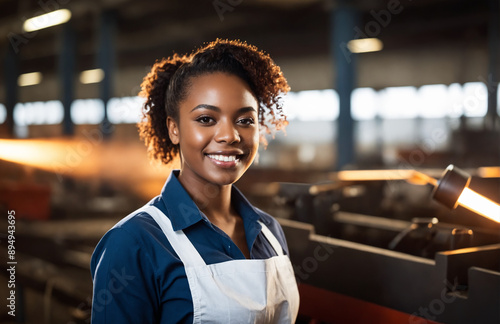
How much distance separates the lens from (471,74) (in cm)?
1113

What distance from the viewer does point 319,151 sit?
49.7 ft

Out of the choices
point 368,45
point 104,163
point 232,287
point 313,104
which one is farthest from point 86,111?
point 232,287

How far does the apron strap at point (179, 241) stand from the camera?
1.18 m

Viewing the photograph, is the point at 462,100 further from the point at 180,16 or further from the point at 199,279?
the point at 199,279

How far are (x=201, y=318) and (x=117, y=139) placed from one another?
1508 centimetres

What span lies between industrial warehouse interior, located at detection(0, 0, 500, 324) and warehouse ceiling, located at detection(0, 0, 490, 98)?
0.05 m

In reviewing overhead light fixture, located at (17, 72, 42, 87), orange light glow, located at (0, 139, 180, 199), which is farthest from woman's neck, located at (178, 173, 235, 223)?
overhead light fixture, located at (17, 72, 42, 87)

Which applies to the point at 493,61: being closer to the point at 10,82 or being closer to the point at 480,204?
the point at 480,204

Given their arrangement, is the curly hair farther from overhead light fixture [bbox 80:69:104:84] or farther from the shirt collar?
→ overhead light fixture [bbox 80:69:104:84]

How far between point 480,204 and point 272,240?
0.64 metres

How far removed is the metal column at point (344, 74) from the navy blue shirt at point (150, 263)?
6132mm

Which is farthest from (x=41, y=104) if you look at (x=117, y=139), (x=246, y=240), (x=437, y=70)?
(x=246, y=240)

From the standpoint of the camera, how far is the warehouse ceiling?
8281 mm

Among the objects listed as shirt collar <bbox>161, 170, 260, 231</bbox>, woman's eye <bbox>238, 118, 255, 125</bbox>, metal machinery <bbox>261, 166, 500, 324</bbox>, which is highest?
woman's eye <bbox>238, 118, 255, 125</bbox>
